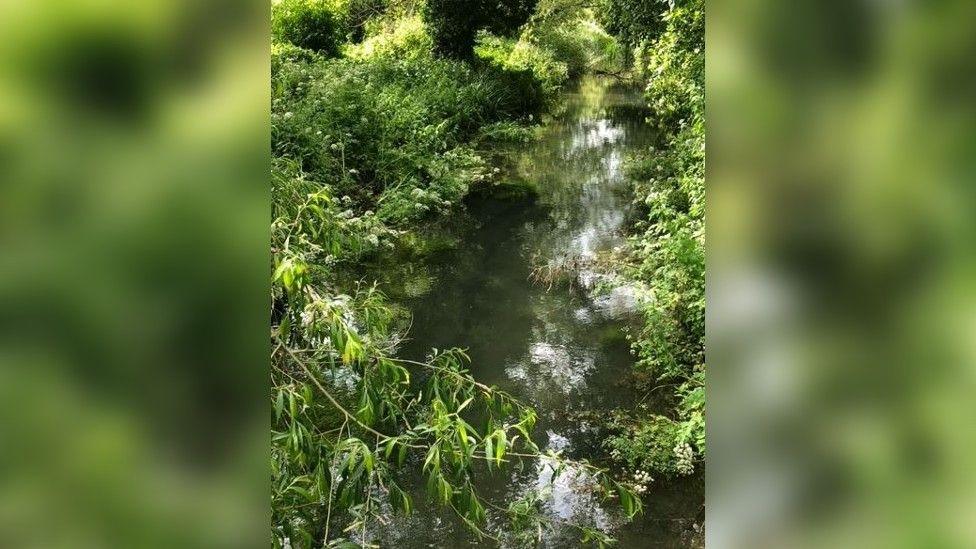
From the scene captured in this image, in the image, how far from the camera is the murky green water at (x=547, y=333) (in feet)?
13.8

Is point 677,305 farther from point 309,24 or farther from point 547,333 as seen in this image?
point 309,24

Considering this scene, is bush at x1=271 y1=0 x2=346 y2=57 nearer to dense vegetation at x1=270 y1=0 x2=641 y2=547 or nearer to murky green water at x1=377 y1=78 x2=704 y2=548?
dense vegetation at x1=270 y1=0 x2=641 y2=547

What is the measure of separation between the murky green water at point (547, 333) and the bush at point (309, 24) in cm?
592

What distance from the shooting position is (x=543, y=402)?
210 inches
